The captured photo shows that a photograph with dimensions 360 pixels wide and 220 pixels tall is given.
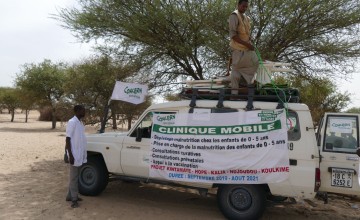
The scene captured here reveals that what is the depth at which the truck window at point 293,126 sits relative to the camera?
19.8ft

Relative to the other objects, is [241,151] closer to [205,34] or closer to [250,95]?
[250,95]

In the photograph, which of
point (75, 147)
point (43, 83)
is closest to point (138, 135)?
point (75, 147)

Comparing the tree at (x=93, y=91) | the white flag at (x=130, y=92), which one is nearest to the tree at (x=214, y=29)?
the white flag at (x=130, y=92)

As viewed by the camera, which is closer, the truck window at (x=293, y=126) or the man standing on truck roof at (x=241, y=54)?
the truck window at (x=293, y=126)

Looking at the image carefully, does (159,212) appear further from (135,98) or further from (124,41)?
(124,41)

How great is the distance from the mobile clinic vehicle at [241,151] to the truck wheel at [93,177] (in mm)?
411

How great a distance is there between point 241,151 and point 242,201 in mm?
829

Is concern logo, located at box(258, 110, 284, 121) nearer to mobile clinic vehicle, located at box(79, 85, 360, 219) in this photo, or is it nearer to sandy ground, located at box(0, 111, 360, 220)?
mobile clinic vehicle, located at box(79, 85, 360, 219)

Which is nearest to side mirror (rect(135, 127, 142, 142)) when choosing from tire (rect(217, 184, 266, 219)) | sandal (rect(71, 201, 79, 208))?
sandal (rect(71, 201, 79, 208))

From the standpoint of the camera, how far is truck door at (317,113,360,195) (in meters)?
5.73

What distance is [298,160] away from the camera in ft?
19.5

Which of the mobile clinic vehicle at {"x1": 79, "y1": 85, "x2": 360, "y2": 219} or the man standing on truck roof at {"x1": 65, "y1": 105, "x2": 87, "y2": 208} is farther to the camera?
the man standing on truck roof at {"x1": 65, "y1": 105, "x2": 87, "y2": 208}

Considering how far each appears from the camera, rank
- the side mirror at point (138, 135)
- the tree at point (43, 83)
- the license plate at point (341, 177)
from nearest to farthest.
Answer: the license plate at point (341, 177)
the side mirror at point (138, 135)
the tree at point (43, 83)

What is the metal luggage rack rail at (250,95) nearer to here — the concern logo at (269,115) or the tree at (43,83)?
the concern logo at (269,115)
